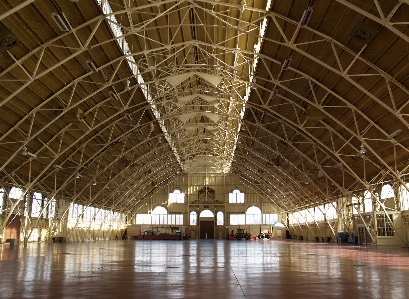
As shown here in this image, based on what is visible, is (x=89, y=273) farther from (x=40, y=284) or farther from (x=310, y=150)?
(x=310, y=150)

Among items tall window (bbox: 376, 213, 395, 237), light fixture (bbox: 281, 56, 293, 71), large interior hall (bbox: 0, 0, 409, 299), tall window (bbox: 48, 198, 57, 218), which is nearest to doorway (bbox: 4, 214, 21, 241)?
large interior hall (bbox: 0, 0, 409, 299)

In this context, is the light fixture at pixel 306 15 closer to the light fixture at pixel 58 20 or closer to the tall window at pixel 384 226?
the light fixture at pixel 58 20

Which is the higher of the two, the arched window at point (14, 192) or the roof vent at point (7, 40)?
the roof vent at point (7, 40)

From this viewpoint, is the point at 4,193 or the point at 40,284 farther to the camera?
Answer: the point at 4,193

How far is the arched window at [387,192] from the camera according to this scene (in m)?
37.5

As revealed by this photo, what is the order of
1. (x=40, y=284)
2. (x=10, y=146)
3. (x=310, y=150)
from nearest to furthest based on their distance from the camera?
1. (x=40, y=284)
2. (x=10, y=146)
3. (x=310, y=150)

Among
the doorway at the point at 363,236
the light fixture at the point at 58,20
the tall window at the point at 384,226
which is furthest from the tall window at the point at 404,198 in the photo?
the light fixture at the point at 58,20

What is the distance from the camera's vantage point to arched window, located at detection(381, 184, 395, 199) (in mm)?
37469

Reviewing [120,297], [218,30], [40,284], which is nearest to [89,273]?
[40,284]

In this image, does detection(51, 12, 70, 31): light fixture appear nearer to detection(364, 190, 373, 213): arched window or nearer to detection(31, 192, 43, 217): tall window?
detection(31, 192, 43, 217): tall window

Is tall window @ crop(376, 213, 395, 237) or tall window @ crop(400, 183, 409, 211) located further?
tall window @ crop(376, 213, 395, 237)

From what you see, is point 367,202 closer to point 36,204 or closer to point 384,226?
point 384,226

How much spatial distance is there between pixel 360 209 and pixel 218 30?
27508 mm

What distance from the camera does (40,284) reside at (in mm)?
9758
